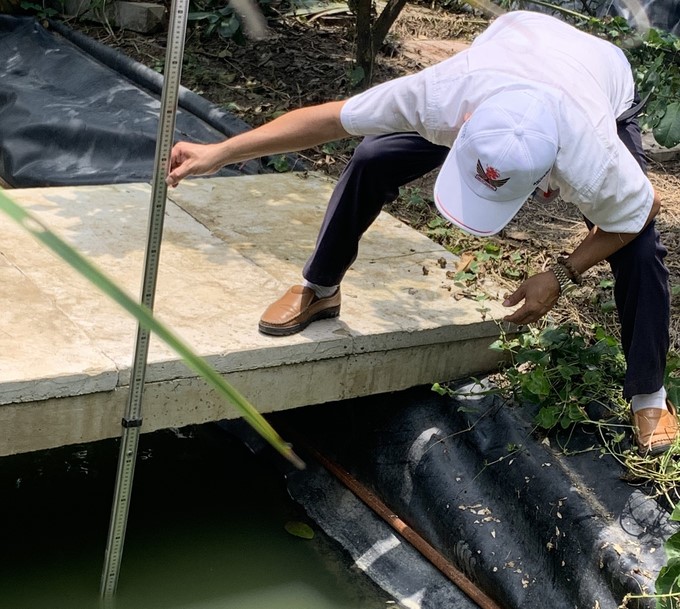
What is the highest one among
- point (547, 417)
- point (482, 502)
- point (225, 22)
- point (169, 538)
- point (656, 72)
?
point (656, 72)

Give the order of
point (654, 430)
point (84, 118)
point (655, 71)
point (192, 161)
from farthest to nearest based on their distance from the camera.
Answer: point (84, 118) → point (655, 71) → point (654, 430) → point (192, 161)

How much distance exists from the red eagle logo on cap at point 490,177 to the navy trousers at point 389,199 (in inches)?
18.4

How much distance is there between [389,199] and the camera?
267cm

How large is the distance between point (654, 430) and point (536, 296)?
488mm

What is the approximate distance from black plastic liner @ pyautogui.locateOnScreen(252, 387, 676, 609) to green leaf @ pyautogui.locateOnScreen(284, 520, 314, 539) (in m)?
0.05

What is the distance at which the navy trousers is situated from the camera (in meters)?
2.40

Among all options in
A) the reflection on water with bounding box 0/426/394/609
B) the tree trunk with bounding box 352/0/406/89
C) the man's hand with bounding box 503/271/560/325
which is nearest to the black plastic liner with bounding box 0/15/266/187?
the tree trunk with bounding box 352/0/406/89

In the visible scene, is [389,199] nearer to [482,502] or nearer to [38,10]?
[482,502]

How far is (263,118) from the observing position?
475 cm

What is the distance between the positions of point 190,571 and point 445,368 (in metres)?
0.95

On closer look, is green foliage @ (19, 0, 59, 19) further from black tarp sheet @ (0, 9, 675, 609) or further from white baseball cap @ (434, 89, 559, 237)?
white baseball cap @ (434, 89, 559, 237)

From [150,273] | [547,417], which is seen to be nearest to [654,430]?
[547,417]

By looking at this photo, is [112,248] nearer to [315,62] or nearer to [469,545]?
[469,545]

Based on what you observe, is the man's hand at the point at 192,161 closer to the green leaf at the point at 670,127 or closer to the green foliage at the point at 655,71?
the green foliage at the point at 655,71
